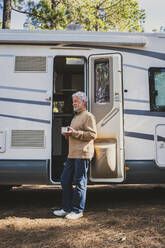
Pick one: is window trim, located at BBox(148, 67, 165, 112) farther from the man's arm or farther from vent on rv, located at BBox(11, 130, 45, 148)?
vent on rv, located at BBox(11, 130, 45, 148)

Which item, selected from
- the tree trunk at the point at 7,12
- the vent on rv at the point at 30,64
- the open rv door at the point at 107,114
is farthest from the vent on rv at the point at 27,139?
the tree trunk at the point at 7,12

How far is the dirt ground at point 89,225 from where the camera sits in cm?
285

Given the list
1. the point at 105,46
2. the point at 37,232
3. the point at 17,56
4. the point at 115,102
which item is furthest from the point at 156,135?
the point at 17,56

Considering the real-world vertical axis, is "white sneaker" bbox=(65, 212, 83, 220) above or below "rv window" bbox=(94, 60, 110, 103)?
below

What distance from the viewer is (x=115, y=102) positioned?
4141 millimetres

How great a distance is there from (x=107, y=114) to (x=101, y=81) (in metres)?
0.59

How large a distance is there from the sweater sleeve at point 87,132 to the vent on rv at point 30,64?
4.23 ft

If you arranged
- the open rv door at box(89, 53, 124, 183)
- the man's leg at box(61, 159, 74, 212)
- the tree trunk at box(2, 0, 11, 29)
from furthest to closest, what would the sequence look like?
the tree trunk at box(2, 0, 11, 29) → the open rv door at box(89, 53, 124, 183) → the man's leg at box(61, 159, 74, 212)

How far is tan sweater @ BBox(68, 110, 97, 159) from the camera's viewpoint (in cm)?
361

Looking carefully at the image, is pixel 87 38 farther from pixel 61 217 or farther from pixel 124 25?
pixel 124 25

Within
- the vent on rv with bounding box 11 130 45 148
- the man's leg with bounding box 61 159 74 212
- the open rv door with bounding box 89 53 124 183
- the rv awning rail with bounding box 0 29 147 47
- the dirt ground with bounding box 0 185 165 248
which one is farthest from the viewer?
the rv awning rail with bounding box 0 29 147 47

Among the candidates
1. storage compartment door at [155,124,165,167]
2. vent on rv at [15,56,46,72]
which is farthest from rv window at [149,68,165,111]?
vent on rv at [15,56,46,72]

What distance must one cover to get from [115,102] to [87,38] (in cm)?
119

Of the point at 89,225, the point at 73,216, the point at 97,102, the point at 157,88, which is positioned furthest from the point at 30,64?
the point at 89,225
